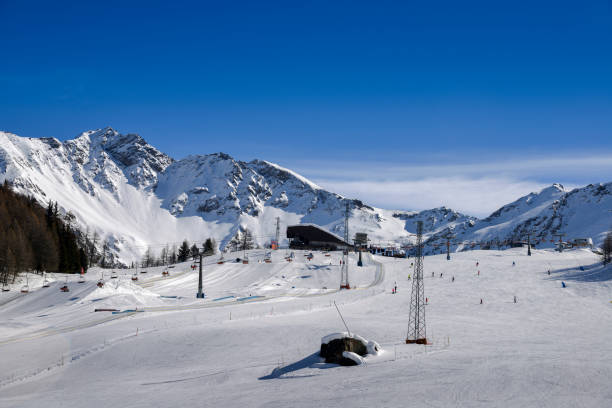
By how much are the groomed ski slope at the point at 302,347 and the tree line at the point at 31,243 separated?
20.6 m

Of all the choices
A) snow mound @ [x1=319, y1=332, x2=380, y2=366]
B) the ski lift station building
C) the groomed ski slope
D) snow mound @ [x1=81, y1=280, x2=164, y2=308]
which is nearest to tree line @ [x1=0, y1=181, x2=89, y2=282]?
the groomed ski slope

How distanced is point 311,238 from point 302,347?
424ft

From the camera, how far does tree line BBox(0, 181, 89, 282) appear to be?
299 feet

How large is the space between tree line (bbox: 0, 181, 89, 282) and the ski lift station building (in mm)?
69201

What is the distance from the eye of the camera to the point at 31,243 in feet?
341

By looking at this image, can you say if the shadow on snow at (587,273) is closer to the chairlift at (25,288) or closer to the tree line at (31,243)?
the chairlift at (25,288)

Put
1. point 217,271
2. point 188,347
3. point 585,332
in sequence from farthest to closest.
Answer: point 217,271 → point 585,332 → point 188,347

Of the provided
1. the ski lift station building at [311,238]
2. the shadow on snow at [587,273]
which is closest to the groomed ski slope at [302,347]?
the shadow on snow at [587,273]

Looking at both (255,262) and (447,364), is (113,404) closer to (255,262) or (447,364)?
(447,364)

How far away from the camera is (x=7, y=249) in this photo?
8988 cm

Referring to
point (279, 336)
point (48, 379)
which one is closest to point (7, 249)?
point (48, 379)

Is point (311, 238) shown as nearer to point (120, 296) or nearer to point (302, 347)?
point (120, 296)

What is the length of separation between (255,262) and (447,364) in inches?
3655

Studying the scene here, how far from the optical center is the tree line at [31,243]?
91.0 m
